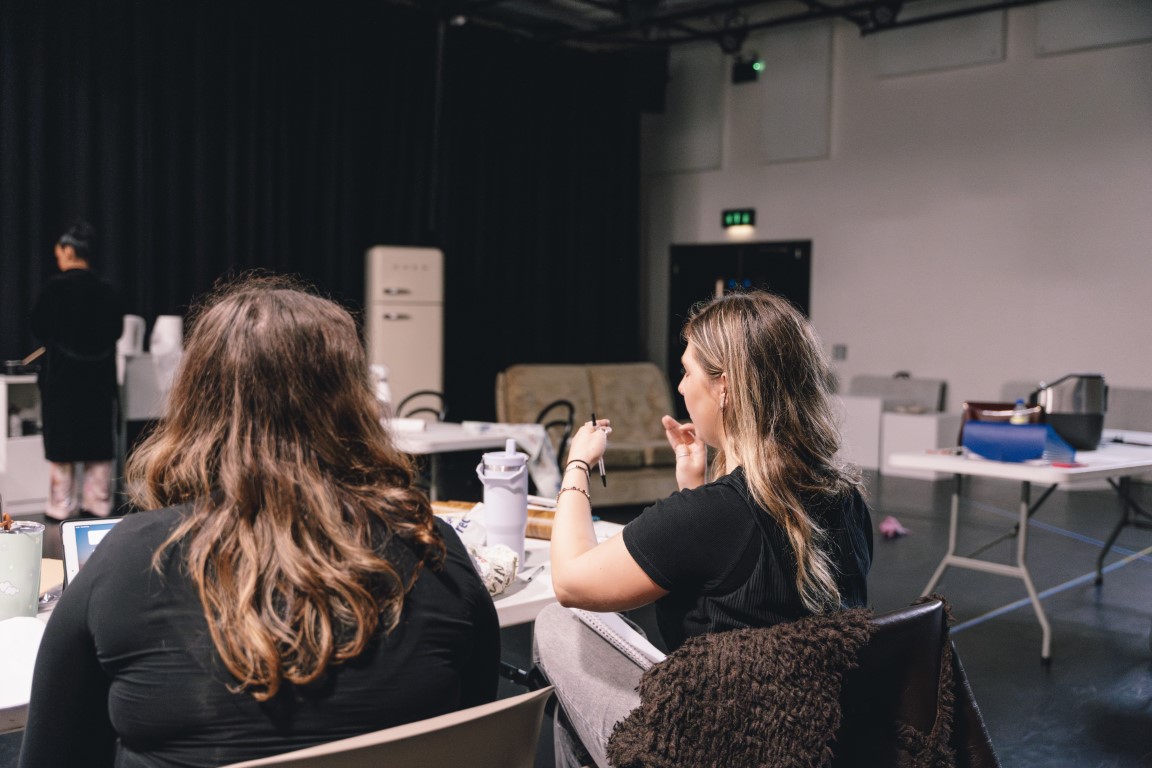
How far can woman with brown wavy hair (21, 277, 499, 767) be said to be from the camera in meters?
1.02

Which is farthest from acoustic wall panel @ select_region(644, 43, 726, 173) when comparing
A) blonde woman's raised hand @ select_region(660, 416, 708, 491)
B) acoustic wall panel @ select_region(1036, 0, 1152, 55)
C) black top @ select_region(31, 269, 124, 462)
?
blonde woman's raised hand @ select_region(660, 416, 708, 491)

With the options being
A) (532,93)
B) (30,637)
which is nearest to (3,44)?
(532,93)

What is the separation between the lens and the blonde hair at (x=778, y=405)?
1.56 m

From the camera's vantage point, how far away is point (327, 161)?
822cm

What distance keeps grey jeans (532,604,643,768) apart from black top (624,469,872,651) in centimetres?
19

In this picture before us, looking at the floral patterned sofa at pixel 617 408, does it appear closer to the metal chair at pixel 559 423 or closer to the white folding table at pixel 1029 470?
the metal chair at pixel 559 423

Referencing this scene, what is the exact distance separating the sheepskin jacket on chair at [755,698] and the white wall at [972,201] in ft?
23.9

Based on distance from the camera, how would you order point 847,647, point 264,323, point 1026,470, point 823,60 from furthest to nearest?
1. point 823,60
2. point 1026,470
3. point 847,647
4. point 264,323

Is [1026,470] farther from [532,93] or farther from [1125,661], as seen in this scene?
[532,93]

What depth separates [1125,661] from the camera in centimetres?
359

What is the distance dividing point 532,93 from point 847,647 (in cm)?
885

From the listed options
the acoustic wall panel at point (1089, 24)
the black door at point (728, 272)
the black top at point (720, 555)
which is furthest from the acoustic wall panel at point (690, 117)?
the black top at point (720, 555)

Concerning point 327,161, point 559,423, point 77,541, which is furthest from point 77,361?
point 77,541

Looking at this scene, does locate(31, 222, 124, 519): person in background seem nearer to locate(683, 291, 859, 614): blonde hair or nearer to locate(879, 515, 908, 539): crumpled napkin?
locate(879, 515, 908, 539): crumpled napkin
